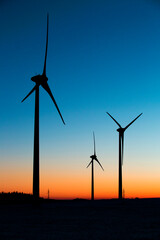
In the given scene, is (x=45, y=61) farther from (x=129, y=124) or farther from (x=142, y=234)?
(x=142, y=234)

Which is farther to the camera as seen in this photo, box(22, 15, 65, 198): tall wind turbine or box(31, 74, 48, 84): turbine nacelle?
box(31, 74, 48, 84): turbine nacelle

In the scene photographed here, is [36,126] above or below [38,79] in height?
below

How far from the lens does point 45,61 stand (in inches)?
2275

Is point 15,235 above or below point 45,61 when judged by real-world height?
below

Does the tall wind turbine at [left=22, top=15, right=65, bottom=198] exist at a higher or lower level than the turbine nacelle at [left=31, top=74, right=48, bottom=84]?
lower

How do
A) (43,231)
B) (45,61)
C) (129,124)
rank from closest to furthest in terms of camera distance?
(43,231) < (45,61) < (129,124)

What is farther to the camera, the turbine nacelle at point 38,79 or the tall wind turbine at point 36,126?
the turbine nacelle at point 38,79

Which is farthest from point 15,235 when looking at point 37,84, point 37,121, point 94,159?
point 94,159

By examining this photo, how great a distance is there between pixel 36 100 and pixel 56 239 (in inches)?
1367

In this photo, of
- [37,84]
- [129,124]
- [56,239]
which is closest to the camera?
[56,239]

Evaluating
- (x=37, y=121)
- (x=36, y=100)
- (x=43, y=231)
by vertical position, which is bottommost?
(x=43, y=231)

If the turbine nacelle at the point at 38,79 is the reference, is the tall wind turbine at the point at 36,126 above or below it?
below

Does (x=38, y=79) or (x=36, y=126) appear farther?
(x=38, y=79)

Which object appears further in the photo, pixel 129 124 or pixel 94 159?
pixel 94 159
